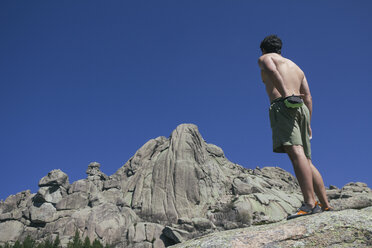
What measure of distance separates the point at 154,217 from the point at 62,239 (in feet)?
62.6

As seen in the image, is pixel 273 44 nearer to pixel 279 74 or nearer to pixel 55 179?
pixel 279 74

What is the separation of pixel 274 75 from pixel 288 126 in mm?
1027

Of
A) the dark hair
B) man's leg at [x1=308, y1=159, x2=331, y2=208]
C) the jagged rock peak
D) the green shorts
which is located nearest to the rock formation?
the jagged rock peak

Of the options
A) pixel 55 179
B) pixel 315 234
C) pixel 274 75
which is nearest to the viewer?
pixel 315 234

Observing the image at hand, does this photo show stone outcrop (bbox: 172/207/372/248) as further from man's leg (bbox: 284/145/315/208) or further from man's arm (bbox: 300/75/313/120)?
man's arm (bbox: 300/75/313/120)

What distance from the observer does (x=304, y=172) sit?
5.46 metres

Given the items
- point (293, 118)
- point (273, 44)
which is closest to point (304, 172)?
point (293, 118)

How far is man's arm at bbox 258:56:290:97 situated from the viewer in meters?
5.86

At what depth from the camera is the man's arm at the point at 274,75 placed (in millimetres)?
5863

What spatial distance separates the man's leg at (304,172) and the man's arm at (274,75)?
1095mm

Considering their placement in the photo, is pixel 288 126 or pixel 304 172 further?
pixel 288 126

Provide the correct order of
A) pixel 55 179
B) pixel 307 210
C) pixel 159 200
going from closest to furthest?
pixel 307 210
pixel 159 200
pixel 55 179

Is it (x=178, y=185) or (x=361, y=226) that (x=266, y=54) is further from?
(x=178, y=185)

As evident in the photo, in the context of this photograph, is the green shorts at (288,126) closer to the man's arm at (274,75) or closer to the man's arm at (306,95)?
the man's arm at (274,75)
